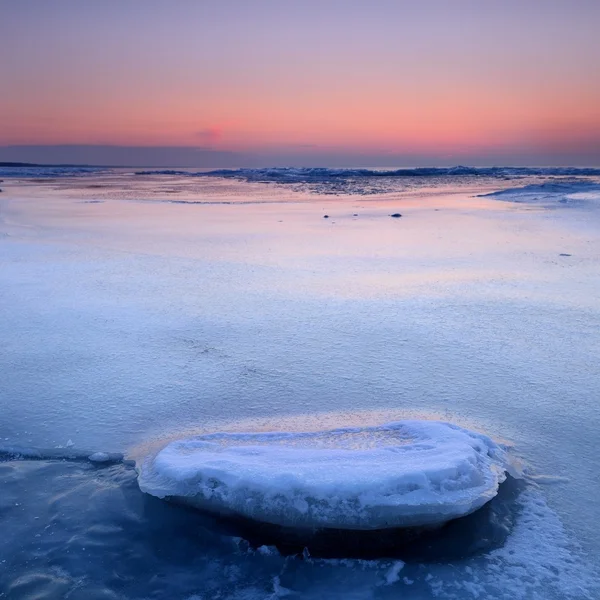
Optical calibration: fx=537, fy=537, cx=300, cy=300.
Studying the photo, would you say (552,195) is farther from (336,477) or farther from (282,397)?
(336,477)

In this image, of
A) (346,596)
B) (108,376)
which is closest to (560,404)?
(346,596)

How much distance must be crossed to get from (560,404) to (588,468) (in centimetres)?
63

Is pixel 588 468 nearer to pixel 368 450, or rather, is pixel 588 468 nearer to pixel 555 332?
pixel 368 450

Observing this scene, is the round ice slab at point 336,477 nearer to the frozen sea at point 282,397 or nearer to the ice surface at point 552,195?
the frozen sea at point 282,397

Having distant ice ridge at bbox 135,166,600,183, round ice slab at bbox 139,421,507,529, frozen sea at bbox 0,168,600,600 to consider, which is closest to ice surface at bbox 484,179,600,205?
frozen sea at bbox 0,168,600,600

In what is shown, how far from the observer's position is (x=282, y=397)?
310 centimetres

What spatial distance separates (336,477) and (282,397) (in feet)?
3.17

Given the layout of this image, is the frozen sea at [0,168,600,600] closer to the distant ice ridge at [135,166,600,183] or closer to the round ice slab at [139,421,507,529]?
the round ice slab at [139,421,507,529]

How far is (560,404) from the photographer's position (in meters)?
3.01

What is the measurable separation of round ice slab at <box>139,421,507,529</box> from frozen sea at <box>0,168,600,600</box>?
0.29 feet

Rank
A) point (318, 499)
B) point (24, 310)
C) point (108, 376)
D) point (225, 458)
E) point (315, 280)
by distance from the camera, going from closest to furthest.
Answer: point (318, 499) < point (225, 458) < point (108, 376) < point (24, 310) < point (315, 280)

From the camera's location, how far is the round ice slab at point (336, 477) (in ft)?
6.88

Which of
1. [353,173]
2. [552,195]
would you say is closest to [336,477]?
[552,195]

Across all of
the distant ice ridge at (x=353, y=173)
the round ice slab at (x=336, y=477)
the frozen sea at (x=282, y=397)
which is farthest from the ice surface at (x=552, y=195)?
the distant ice ridge at (x=353, y=173)
